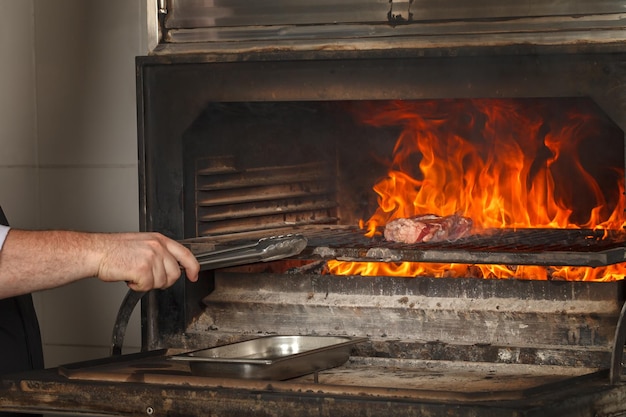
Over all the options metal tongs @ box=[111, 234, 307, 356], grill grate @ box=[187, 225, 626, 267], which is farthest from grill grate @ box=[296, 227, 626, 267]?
metal tongs @ box=[111, 234, 307, 356]

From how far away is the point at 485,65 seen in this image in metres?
2.06

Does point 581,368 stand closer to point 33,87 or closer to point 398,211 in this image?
point 398,211

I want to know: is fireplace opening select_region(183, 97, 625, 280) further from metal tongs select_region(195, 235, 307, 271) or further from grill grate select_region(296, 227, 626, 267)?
metal tongs select_region(195, 235, 307, 271)

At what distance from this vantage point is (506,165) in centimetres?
248

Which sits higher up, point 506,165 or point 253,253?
point 506,165

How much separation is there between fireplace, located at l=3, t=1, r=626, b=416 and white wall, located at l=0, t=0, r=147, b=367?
28 centimetres

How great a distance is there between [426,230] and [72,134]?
2.99ft

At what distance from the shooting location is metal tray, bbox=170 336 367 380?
1.76 metres

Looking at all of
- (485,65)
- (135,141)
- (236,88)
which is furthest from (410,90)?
(135,141)

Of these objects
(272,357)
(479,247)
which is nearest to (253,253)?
(272,357)

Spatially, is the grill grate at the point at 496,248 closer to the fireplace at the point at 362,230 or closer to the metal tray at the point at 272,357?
the fireplace at the point at 362,230

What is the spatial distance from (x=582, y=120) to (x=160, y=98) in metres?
0.90

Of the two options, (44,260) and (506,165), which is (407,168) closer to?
(506,165)

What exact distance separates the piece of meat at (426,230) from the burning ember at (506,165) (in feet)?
0.44
